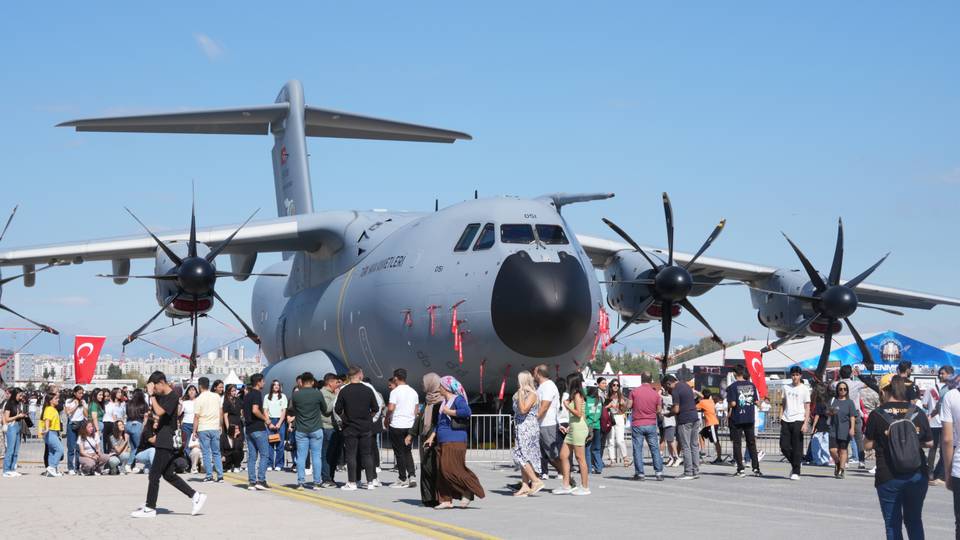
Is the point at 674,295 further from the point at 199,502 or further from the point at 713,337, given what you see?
the point at 199,502

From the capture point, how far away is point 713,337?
2214cm

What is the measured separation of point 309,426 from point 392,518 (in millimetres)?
3943

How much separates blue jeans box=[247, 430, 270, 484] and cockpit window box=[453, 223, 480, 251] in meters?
4.97

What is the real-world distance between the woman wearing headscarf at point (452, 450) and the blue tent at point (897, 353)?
31395mm

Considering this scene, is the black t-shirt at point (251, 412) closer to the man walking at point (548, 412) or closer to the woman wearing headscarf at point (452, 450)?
the woman wearing headscarf at point (452, 450)

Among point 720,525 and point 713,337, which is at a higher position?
point 713,337

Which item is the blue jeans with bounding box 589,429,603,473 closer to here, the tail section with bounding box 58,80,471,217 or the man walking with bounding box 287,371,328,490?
the man walking with bounding box 287,371,328,490

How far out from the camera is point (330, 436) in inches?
653

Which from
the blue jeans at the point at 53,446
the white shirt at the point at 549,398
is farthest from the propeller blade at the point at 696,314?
the blue jeans at the point at 53,446

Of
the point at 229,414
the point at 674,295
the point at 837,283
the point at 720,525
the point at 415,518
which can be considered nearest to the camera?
the point at 720,525

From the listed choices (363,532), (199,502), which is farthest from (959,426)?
(199,502)

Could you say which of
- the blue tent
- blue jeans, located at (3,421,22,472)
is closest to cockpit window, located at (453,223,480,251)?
blue jeans, located at (3,421,22,472)

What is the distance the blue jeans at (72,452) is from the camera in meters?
19.1

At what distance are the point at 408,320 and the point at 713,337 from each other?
633 cm
